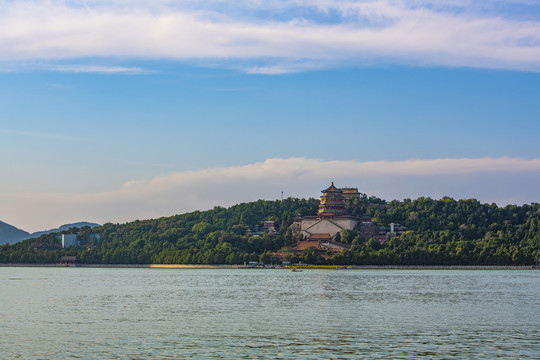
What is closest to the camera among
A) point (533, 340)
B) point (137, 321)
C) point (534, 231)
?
point (533, 340)

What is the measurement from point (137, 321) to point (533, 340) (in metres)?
22.4

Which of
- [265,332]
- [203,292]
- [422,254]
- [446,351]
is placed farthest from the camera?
[422,254]

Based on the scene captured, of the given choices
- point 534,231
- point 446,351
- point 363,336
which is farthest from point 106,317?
point 534,231

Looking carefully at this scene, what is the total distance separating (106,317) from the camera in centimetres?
5047

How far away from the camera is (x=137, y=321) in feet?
158

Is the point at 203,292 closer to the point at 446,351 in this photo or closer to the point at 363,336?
the point at 363,336

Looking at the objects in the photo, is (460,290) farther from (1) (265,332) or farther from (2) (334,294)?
(1) (265,332)

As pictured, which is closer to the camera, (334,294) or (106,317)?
(106,317)

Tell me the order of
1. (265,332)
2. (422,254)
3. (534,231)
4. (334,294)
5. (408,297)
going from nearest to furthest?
(265,332) → (408,297) → (334,294) → (422,254) → (534,231)

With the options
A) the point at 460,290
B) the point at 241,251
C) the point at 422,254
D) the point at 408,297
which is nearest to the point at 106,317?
the point at 408,297

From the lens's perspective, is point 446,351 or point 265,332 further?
point 265,332

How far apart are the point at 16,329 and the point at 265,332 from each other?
13690 millimetres

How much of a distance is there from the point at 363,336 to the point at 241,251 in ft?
501

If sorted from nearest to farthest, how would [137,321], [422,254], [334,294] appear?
[137,321] < [334,294] < [422,254]
